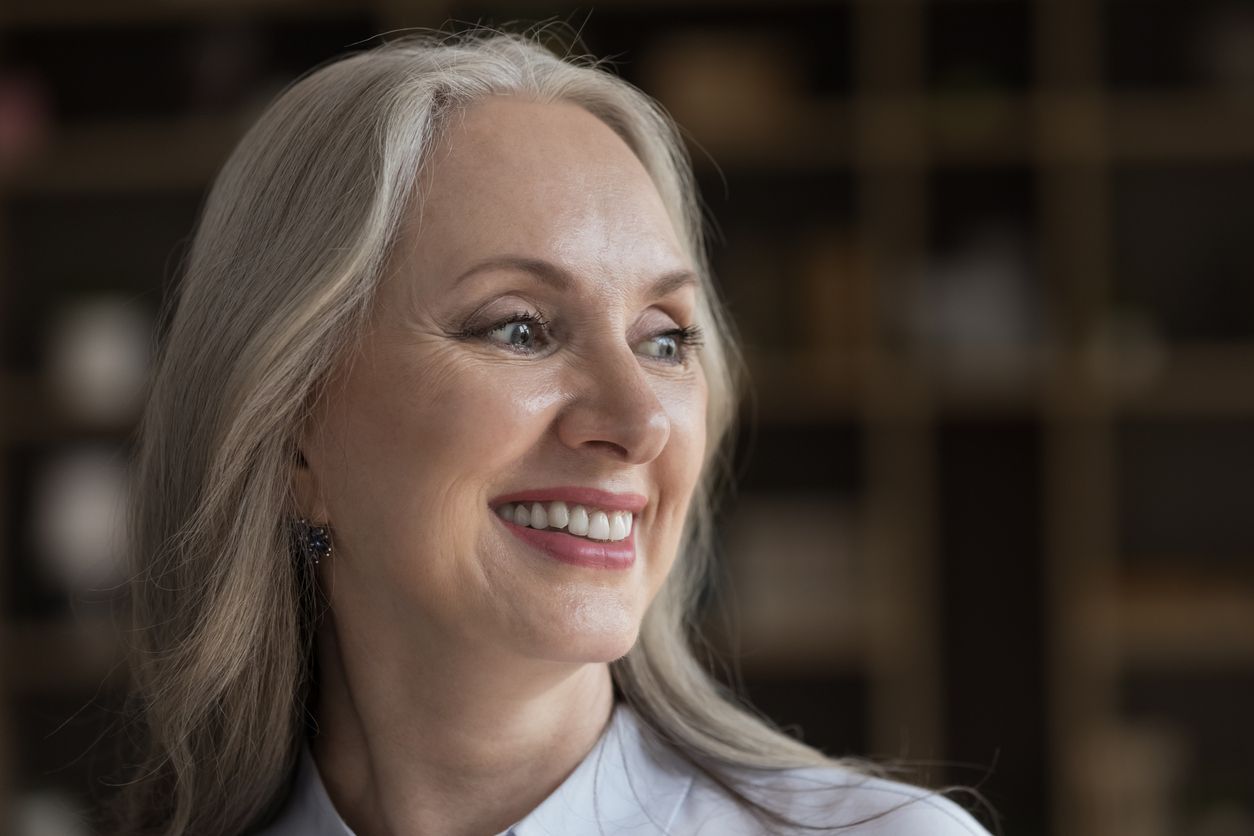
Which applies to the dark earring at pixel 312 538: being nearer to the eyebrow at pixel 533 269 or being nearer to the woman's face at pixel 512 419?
the woman's face at pixel 512 419

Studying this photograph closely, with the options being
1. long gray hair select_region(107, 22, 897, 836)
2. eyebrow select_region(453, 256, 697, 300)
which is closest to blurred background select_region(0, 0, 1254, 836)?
long gray hair select_region(107, 22, 897, 836)

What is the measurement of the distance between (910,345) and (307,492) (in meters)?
2.50

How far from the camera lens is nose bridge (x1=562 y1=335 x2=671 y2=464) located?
1.26 metres

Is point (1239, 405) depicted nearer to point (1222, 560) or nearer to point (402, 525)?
point (1222, 560)

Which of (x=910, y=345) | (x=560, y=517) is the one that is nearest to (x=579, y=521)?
(x=560, y=517)

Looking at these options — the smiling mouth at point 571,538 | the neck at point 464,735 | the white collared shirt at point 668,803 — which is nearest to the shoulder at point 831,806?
the white collared shirt at point 668,803

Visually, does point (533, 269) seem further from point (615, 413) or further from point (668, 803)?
point (668, 803)

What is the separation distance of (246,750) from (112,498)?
2620 mm

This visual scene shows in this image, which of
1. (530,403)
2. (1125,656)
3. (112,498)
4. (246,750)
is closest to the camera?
(530,403)

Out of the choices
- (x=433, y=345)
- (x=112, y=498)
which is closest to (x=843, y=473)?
(x=112, y=498)

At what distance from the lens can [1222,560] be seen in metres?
3.81

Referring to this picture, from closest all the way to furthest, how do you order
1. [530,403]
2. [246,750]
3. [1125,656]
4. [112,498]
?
[530,403] → [246,750] → [1125,656] → [112,498]

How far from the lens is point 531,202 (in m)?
1.30

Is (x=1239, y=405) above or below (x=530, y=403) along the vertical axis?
below
